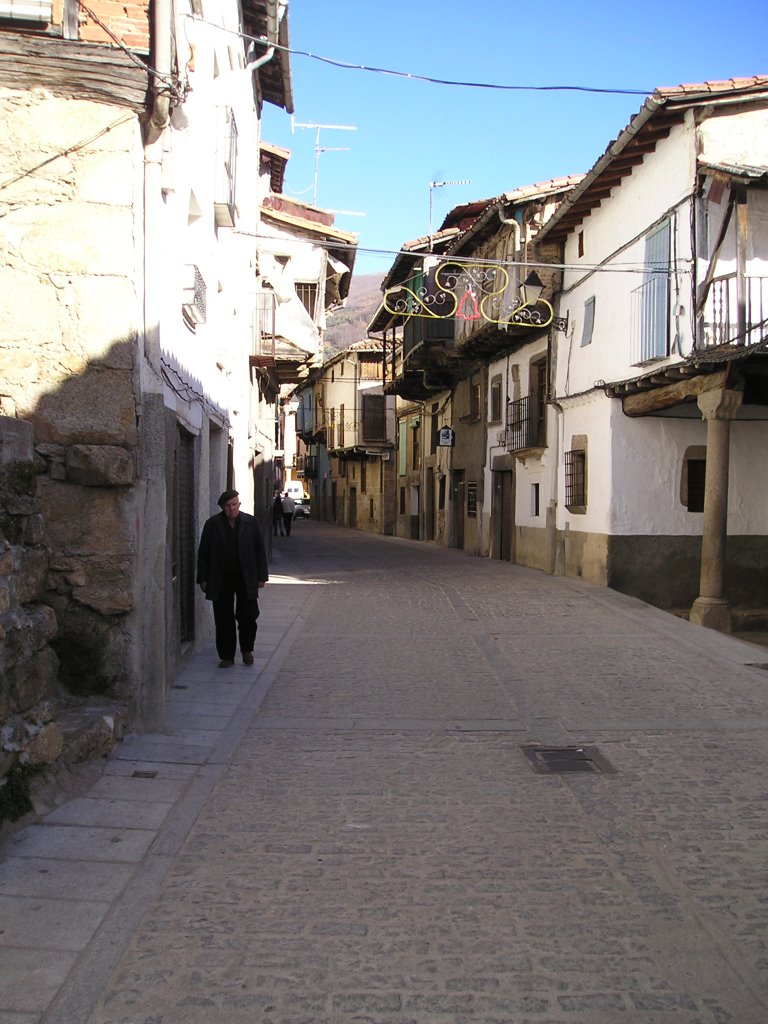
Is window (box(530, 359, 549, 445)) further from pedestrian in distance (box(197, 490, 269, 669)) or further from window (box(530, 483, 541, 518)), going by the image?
pedestrian in distance (box(197, 490, 269, 669))

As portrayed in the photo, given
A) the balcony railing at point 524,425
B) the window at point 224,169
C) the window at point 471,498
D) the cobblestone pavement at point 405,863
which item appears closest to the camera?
the cobblestone pavement at point 405,863

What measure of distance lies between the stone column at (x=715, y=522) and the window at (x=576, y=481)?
3.78 metres

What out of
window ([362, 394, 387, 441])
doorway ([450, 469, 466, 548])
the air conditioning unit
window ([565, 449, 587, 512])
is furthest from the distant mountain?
the air conditioning unit

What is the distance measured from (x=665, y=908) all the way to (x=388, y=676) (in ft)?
15.6

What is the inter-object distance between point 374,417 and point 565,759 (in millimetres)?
36278

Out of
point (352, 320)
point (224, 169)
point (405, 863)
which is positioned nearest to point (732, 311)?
point (224, 169)

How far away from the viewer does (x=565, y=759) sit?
5820 mm

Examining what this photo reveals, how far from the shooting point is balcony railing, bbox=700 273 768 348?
11.9m

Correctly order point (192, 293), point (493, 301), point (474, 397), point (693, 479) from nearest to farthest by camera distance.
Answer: point (192, 293) < point (693, 479) < point (493, 301) < point (474, 397)

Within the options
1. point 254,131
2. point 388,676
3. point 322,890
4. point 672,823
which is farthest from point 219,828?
point 254,131

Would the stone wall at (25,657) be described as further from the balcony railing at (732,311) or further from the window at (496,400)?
the window at (496,400)

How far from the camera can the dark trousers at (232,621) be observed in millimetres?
8359

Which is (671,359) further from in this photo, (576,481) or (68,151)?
(68,151)

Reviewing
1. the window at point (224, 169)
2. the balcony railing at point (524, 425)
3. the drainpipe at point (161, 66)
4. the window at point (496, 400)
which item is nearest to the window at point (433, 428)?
the window at point (496, 400)
